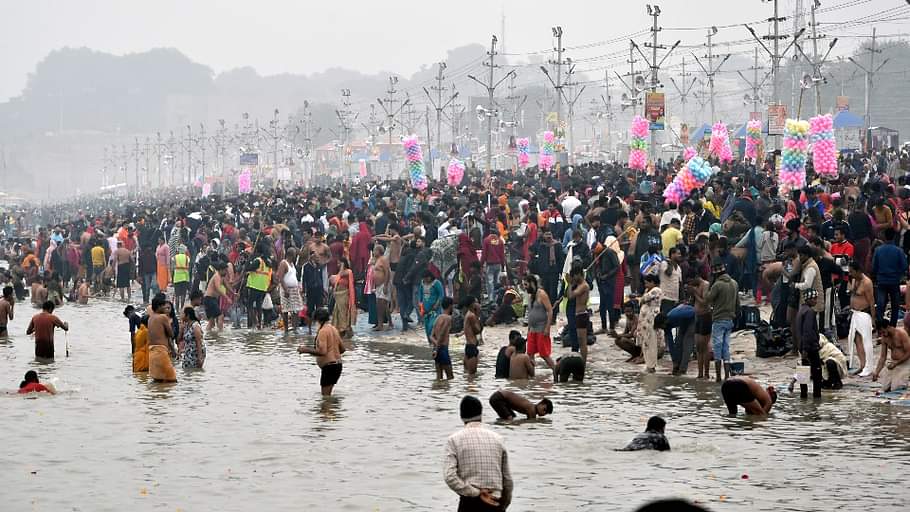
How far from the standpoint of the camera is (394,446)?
556 inches

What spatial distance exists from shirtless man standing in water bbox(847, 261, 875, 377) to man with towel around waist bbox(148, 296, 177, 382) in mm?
8145

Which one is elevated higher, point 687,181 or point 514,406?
point 687,181

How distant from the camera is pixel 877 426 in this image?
14.3 metres

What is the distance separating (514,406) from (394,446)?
Result: 168 centimetres

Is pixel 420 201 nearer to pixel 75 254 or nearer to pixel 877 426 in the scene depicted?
pixel 75 254

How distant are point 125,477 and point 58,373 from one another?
848 cm

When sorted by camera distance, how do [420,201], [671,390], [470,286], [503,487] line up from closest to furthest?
[503,487] → [671,390] → [470,286] → [420,201]

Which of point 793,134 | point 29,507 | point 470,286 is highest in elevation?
point 793,134

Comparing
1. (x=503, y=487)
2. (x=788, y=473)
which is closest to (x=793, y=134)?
(x=788, y=473)

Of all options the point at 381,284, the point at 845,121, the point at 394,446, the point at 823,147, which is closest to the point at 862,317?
the point at 394,446

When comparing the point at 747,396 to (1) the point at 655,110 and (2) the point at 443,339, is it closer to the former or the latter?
(2) the point at 443,339

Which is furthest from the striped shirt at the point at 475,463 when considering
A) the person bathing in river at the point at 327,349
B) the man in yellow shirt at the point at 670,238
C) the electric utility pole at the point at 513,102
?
the electric utility pole at the point at 513,102

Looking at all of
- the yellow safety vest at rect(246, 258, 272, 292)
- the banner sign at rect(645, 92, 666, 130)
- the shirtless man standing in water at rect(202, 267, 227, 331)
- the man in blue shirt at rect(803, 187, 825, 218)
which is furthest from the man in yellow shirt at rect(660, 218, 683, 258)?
the banner sign at rect(645, 92, 666, 130)

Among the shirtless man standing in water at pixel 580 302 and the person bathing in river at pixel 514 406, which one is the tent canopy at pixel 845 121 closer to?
the shirtless man standing in water at pixel 580 302
